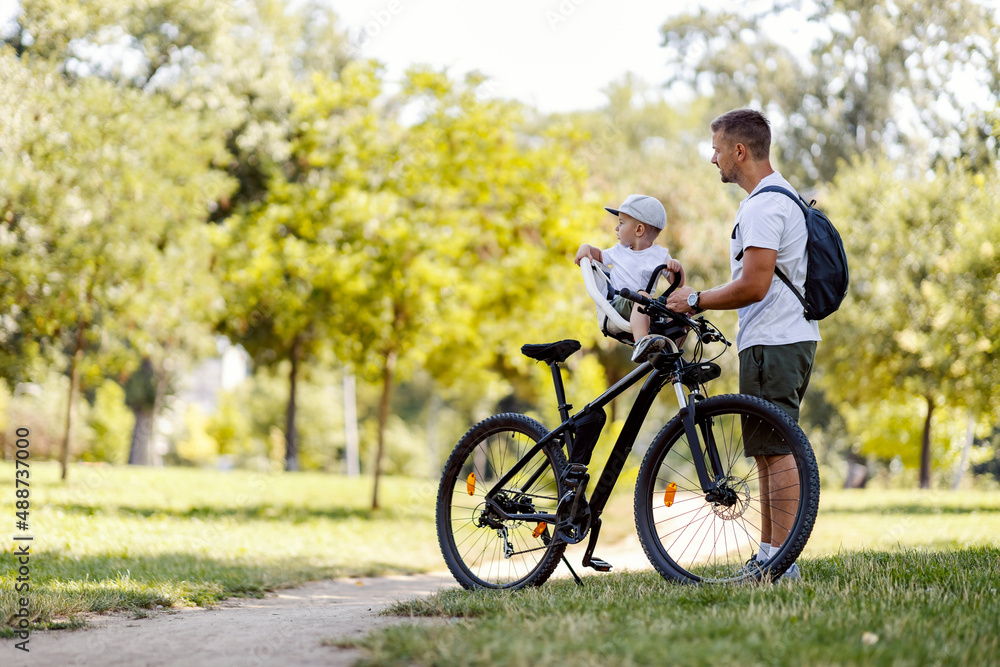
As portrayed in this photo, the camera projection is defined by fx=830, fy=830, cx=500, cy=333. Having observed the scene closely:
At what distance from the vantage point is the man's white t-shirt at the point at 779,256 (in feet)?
13.1

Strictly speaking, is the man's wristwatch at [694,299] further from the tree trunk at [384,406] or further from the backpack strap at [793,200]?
the tree trunk at [384,406]

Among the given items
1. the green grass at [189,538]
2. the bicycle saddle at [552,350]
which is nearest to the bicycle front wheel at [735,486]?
the bicycle saddle at [552,350]

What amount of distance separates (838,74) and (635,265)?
62.5 feet

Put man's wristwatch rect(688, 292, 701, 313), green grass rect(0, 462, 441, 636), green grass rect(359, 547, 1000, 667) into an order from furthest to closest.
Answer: green grass rect(0, 462, 441, 636), man's wristwatch rect(688, 292, 701, 313), green grass rect(359, 547, 1000, 667)

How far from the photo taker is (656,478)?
13.5 ft

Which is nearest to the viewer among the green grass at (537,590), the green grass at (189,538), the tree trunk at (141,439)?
the green grass at (537,590)

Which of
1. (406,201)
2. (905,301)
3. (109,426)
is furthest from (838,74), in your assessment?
(109,426)

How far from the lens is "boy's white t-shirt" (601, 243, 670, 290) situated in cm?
428

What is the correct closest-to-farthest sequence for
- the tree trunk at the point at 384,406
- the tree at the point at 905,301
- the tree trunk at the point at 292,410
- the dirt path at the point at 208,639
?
the dirt path at the point at 208,639 < the tree trunk at the point at 384,406 < the tree at the point at 905,301 < the tree trunk at the point at 292,410

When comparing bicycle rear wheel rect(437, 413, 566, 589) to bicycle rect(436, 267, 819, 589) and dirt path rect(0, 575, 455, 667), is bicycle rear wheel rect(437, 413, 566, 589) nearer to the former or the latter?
bicycle rect(436, 267, 819, 589)

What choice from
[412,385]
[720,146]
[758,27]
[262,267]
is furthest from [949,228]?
[412,385]

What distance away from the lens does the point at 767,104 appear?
71.4ft

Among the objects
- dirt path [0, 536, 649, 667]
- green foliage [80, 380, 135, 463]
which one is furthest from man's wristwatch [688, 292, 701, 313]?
green foliage [80, 380, 135, 463]

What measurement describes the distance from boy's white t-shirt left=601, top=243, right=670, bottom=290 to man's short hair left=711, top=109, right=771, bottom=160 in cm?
67
